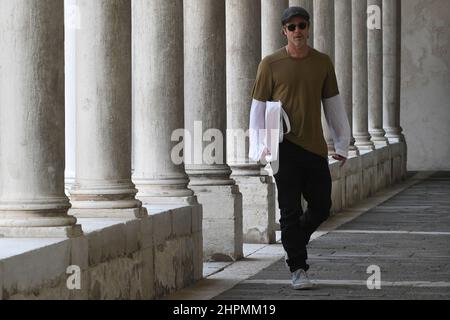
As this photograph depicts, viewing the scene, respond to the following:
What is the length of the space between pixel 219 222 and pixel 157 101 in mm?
1761

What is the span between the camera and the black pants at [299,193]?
8.70 meters

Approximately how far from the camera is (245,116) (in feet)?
42.3

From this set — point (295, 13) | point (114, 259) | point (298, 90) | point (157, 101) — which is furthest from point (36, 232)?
point (157, 101)

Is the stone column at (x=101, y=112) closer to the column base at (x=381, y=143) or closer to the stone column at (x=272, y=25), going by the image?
the stone column at (x=272, y=25)

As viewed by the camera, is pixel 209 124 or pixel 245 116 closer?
pixel 209 124

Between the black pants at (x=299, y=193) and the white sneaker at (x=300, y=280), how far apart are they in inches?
1.8

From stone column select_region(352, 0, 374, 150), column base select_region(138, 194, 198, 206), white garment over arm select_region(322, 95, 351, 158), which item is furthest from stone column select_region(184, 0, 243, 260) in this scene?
Result: stone column select_region(352, 0, 374, 150)

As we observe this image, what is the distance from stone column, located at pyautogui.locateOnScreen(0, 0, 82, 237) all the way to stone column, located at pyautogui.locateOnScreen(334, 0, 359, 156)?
40.8ft

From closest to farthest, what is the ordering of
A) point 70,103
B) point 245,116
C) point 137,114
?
point 70,103
point 137,114
point 245,116

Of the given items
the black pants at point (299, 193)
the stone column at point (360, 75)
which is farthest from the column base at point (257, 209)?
the stone column at point (360, 75)

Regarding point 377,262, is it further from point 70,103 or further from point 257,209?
point 70,103

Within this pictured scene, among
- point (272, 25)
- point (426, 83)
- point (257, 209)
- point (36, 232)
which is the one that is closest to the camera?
point (36, 232)

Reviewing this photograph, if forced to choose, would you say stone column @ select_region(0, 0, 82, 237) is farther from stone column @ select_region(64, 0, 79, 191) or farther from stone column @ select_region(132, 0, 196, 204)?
stone column @ select_region(132, 0, 196, 204)
